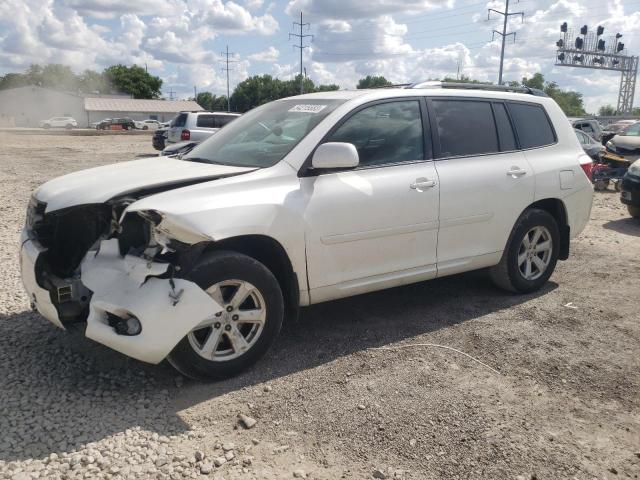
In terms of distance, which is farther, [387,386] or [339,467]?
[387,386]

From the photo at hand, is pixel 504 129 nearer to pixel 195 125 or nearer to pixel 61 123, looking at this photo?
pixel 195 125

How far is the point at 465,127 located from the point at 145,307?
305 centimetres

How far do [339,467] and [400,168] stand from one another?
90.2 inches

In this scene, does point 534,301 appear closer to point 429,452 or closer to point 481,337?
point 481,337

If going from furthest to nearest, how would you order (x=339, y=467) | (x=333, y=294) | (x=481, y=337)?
(x=481, y=337)
(x=333, y=294)
(x=339, y=467)

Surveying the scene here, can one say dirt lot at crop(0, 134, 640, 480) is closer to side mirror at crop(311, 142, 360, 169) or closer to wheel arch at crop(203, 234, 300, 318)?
wheel arch at crop(203, 234, 300, 318)

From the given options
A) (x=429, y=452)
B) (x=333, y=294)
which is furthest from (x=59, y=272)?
(x=429, y=452)

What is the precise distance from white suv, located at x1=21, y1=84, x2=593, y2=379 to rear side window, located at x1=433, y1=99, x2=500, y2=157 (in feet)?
0.04

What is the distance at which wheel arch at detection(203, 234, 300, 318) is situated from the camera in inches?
146

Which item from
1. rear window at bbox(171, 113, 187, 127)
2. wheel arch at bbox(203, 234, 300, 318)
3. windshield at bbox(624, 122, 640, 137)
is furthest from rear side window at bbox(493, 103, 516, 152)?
rear window at bbox(171, 113, 187, 127)

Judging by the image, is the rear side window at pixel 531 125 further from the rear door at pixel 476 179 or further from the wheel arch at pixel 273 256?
the wheel arch at pixel 273 256

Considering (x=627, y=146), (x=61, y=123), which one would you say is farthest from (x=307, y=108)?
(x=61, y=123)

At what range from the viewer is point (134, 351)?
3297 mm

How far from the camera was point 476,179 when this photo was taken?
15.5 ft
